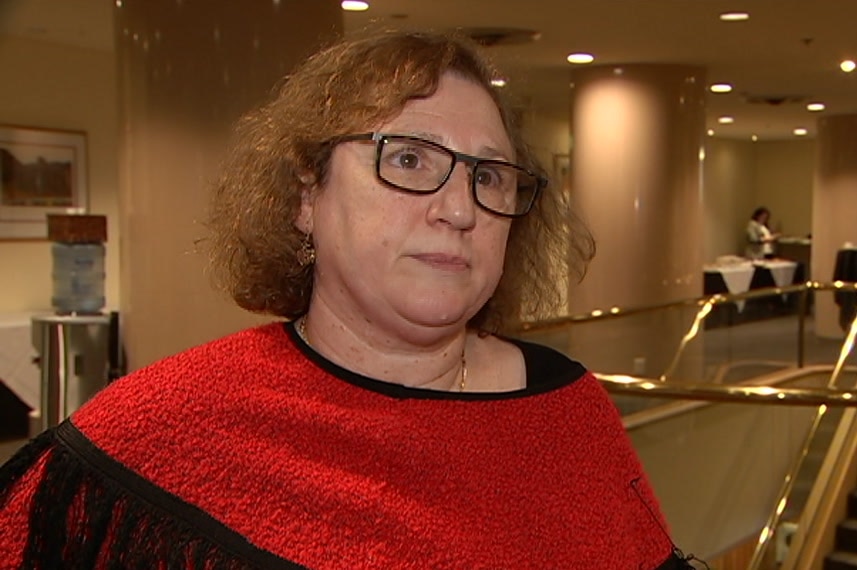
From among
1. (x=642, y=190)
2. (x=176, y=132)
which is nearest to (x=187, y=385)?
(x=176, y=132)

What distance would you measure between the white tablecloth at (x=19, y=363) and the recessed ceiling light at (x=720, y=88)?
259 inches

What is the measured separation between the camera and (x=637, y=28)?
22.8 feet

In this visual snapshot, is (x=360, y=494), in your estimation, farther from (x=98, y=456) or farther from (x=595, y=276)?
(x=595, y=276)

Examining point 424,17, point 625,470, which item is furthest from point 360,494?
point 424,17

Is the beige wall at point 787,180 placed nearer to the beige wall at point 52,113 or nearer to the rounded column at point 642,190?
the rounded column at point 642,190

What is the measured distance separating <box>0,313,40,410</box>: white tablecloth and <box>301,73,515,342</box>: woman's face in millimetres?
5814

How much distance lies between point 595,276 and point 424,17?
3.11m

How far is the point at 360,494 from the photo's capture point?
121cm

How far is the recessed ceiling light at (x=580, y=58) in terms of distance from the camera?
806 centimetres

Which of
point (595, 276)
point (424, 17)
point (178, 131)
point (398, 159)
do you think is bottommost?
point (595, 276)

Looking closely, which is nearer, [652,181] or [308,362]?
[308,362]

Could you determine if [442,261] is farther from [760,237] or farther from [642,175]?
[760,237]

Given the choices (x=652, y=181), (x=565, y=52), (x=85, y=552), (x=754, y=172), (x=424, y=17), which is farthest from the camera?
(x=754, y=172)

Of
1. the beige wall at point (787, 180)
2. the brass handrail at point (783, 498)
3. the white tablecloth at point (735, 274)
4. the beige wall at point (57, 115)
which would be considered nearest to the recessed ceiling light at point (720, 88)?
the white tablecloth at point (735, 274)
